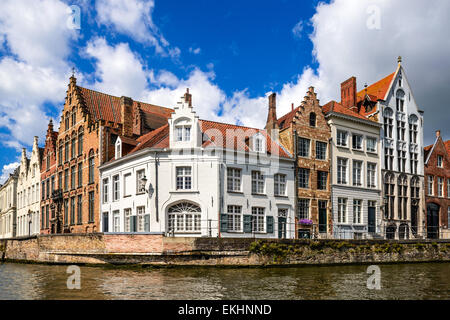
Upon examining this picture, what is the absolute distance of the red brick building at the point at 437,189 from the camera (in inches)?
1533

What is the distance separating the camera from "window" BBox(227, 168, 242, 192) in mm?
28469

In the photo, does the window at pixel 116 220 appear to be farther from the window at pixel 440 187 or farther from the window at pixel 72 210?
the window at pixel 440 187

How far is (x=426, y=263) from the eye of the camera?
29.6 metres

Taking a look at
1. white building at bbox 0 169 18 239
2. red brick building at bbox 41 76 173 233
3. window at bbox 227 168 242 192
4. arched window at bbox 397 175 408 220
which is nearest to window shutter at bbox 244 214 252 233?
window at bbox 227 168 242 192

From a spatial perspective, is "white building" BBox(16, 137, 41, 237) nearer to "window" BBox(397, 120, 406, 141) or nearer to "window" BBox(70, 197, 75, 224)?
"window" BBox(70, 197, 75, 224)

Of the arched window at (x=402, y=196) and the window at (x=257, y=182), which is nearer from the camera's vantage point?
the window at (x=257, y=182)

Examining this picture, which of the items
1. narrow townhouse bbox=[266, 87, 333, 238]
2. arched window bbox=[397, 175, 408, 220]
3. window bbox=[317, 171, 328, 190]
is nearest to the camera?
narrow townhouse bbox=[266, 87, 333, 238]

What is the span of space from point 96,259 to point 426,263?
20.6 m

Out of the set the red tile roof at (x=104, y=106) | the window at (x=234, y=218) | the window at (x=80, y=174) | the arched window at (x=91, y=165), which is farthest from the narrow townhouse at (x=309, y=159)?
the window at (x=80, y=174)

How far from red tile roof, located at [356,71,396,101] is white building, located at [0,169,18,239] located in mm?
Answer: 42970

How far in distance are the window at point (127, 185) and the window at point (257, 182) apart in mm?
8249

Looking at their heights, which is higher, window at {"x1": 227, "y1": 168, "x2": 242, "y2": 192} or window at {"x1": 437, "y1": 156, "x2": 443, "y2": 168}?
window at {"x1": 437, "y1": 156, "x2": 443, "y2": 168}

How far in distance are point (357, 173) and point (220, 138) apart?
11939 mm
